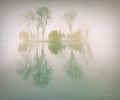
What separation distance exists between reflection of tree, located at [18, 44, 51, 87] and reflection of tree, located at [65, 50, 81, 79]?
239 millimetres

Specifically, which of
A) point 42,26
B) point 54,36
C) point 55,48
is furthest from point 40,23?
point 55,48

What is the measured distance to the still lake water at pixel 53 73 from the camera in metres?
2.34

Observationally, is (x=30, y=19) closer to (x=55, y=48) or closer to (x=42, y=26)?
(x=42, y=26)

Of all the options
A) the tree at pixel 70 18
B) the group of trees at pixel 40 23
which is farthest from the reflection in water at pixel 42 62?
Answer: the tree at pixel 70 18

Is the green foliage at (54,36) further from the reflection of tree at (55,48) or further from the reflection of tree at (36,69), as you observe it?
the reflection of tree at (36,69)

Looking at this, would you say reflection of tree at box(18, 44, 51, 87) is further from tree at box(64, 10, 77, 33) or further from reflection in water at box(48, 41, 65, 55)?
tree at box(64, 10, 77, 33)

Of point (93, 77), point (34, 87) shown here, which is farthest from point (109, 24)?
point (34, 87)

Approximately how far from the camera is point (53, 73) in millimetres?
2371

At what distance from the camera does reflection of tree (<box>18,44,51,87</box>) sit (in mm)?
2367

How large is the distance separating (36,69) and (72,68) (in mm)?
449

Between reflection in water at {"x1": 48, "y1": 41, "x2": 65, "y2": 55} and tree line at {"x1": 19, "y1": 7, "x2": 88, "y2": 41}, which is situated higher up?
tree line at {"x1": 19, "y1": 7, "x2": 88, "y2": 41}

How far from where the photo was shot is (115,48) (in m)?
2.40

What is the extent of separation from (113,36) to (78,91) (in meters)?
0.82

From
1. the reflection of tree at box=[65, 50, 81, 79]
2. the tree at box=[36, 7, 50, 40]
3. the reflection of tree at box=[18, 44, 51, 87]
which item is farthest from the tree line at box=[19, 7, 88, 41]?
the reflection of tree at box=[65, 50, 81, 79]
